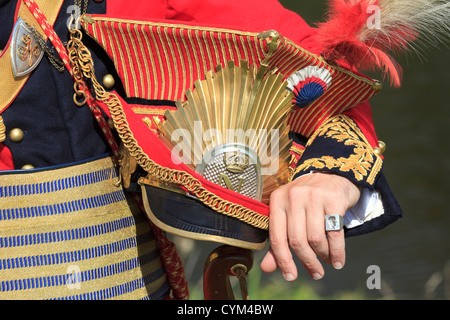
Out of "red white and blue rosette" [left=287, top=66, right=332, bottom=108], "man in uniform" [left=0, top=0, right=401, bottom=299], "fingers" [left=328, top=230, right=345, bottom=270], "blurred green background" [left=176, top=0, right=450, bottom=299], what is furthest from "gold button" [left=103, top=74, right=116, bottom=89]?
"blurred green background" [left=176, top=0, right=450, bottom=299]

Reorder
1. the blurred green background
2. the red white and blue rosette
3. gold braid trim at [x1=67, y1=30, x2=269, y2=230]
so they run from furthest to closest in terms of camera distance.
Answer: the blurred green background, the red white and blue rosette, gold braid trim at [x1=67, y1=30, x2=269, y2=230]

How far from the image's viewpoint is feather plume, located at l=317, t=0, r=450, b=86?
1.12 m

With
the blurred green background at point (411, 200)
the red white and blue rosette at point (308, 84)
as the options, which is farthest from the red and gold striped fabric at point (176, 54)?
the blurred green background at point (411, 200)

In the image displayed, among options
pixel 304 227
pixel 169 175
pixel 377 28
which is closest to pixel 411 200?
pixel 377 28

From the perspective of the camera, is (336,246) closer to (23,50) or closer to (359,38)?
(359,38)

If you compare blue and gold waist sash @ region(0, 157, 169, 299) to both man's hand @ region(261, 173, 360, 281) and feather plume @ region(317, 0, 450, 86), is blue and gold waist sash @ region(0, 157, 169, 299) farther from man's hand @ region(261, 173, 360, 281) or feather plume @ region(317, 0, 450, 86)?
feather plume @ region(317, 0, 450, 86)

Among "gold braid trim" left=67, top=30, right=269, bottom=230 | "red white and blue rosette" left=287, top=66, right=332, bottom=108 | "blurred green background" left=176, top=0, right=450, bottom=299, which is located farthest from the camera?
"blurred green background" left=176, top=0, right=450, bottom=299

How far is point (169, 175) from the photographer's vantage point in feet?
3.20

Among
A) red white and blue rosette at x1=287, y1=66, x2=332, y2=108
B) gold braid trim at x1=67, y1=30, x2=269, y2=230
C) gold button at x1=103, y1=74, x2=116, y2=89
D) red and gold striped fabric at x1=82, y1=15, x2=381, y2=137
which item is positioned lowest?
gold braid trim at x1=67, y1=30, x2=269, y2=230

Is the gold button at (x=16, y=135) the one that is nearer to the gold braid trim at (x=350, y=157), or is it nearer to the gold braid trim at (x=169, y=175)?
the gold braid trim at (x=169, y=175)

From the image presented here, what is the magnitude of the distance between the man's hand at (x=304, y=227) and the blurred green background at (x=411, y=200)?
224 centimetres

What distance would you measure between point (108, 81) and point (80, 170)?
167 millimetres

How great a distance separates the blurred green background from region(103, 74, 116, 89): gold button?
2.23 metres

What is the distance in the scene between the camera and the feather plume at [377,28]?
112cm
